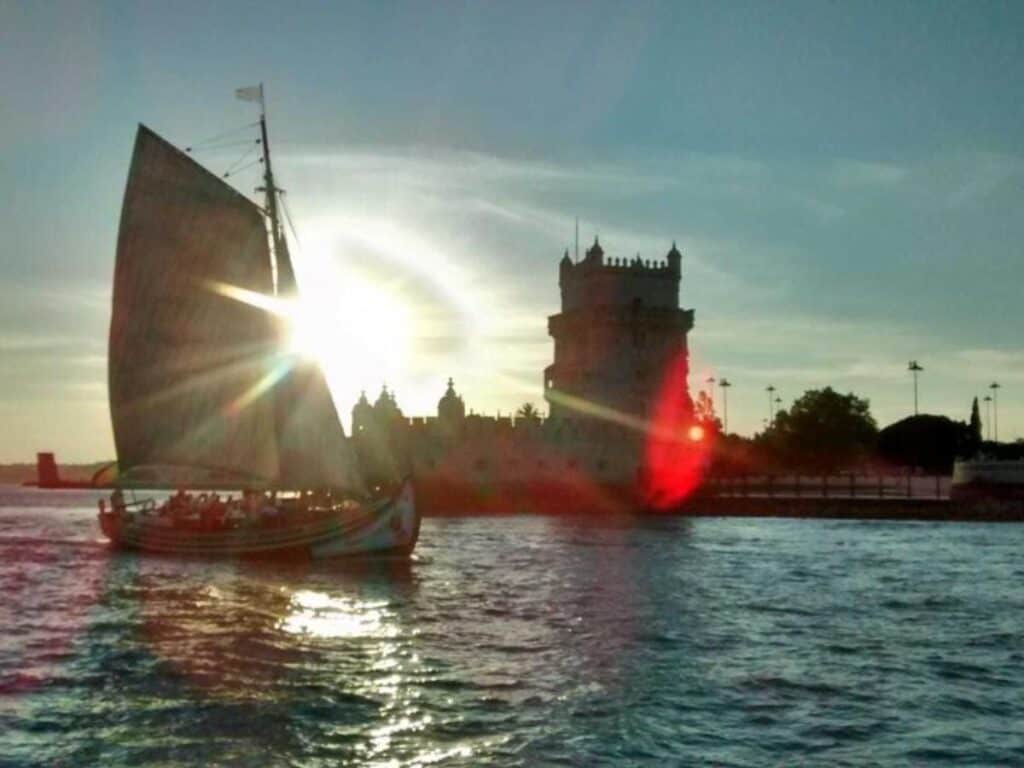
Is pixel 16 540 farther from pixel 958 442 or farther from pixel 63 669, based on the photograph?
pixel 958 442

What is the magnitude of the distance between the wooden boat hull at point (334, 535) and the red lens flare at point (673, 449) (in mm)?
45784

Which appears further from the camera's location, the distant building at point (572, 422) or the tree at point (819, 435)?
the tree at point (819, 435)

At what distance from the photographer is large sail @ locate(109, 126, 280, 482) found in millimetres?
51344

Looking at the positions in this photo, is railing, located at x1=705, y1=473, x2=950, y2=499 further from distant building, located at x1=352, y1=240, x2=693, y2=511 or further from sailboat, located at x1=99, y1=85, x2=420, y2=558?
sailboat, located at x1=99, y1=85, x2=420, y2=558

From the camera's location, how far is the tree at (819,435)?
136 metres

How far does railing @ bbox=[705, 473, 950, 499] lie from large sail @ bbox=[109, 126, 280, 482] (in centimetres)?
5135

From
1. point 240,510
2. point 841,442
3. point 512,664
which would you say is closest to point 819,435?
point 841,442

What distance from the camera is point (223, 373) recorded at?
2050 inches

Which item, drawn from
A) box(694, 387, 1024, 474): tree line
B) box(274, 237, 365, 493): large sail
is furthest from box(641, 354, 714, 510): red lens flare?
box(274, 237, 365, 493): large sail

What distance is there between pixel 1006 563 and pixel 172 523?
3269 centimetres

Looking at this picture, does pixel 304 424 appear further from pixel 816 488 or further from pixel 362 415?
pixel 816 488

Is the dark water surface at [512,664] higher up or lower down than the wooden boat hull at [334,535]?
lower down

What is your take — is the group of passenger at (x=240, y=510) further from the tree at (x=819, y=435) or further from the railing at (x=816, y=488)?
the tree at (x=819, y=435)

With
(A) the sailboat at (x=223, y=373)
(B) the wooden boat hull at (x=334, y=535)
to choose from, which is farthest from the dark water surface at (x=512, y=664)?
(A) the sailboat at (x=223, y=373)
